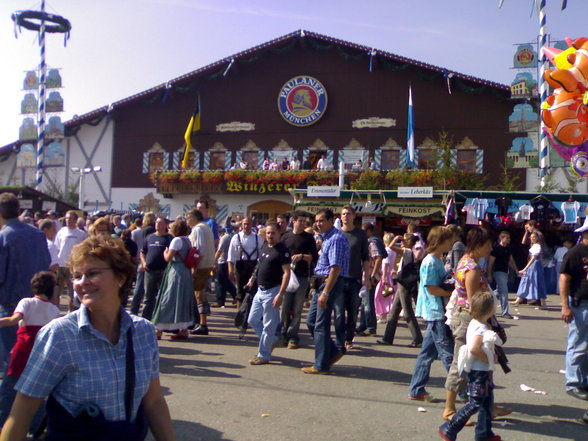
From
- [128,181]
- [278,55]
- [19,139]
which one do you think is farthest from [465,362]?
[19,139]

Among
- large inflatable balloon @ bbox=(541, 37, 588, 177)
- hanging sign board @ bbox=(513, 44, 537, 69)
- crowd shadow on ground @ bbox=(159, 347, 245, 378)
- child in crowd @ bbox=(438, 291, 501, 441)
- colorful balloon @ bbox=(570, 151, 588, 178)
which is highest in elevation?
hanging sign board @ bbox=(513, 44, 537, 69)

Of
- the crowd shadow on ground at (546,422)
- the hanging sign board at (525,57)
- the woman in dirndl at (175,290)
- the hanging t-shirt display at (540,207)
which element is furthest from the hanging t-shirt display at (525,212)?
the crowd shadow on ground at (546,422)

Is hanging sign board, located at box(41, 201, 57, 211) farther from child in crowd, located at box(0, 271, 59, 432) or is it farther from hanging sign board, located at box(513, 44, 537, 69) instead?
child in crowd, located at box(0, 271, 59, 432)

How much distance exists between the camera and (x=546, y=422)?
18.7 feet

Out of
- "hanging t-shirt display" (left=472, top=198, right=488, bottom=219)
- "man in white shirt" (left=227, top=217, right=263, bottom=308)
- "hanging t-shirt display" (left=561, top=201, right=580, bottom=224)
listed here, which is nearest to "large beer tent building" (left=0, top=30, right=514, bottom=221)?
"hanging t-shirt display" (left=472, top=198, right=488, bottom=219)

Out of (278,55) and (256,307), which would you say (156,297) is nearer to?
(256,307)

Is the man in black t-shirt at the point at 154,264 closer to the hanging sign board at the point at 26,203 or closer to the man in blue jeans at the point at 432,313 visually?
the man in blue jeans at the point at 432,313

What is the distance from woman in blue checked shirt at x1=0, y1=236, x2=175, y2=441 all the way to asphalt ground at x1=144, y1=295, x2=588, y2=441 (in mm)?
2639

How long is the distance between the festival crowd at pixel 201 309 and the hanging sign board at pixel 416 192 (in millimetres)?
4391

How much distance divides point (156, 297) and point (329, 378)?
3264mm

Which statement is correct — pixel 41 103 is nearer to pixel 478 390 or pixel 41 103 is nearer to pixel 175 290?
pixel 175 290

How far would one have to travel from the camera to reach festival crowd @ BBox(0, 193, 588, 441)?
2.50m

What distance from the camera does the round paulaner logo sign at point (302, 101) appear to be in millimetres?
31141

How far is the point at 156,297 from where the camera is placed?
9242 millimetres
